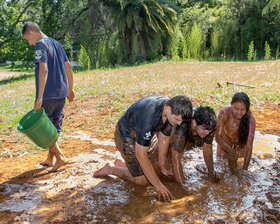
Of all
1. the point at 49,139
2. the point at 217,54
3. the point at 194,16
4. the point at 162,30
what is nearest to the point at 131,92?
the point at 49,139

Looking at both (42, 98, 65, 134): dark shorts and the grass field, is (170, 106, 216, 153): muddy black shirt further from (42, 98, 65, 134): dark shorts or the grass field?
the grass field

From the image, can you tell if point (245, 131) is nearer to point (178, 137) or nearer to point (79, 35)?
point (178, 137)

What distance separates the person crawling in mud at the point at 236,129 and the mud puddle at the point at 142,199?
265 millimetres

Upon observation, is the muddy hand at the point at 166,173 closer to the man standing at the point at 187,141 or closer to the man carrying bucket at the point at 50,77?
the man standing at the point at 187,141

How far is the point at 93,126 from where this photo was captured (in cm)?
560

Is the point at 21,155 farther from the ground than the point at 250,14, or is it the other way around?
the point at 250,14

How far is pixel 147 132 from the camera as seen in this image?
8.91ft

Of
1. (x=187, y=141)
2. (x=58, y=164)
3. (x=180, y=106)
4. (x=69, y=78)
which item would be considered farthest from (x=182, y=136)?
(x=69, y=78)

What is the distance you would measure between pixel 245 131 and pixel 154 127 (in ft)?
5.40

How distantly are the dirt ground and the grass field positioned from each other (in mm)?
405

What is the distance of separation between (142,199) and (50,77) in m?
1.88

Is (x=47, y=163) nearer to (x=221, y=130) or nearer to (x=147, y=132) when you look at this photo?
(x=147, y=132)

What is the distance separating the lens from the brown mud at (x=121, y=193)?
110 inches

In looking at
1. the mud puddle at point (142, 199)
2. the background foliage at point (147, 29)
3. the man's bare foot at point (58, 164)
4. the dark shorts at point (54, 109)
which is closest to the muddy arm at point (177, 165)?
the mud puddle at point (142, 199)
